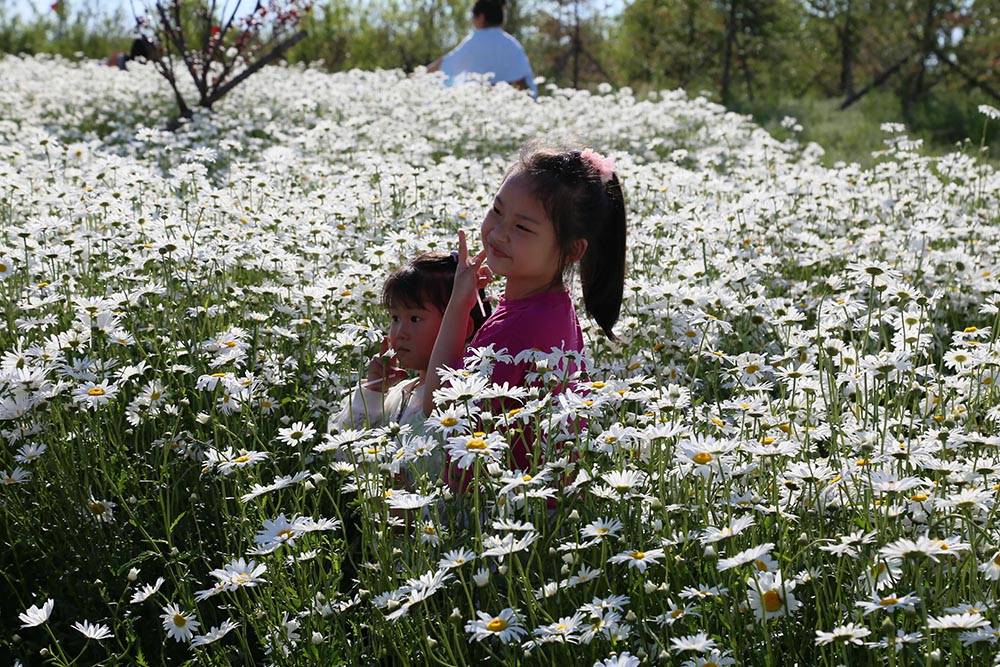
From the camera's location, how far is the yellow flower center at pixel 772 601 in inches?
99.7

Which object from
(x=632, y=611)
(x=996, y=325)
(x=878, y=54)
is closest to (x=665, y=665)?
(x=632, y=611)

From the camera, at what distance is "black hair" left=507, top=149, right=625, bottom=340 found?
3.74 metres

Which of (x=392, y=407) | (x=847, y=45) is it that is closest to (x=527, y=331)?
(x=392, y=407)

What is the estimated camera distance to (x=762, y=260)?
516 cm

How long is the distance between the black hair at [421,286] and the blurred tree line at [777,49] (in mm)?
9092

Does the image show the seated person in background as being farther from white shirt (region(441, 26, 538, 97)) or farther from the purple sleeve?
the purple sleeve

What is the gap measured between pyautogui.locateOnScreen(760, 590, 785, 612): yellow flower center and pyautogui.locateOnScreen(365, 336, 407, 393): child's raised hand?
187 cm

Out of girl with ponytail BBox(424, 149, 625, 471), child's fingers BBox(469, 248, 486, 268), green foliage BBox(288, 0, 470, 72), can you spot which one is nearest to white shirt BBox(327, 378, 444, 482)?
girl with ponytail BBox(424, 149, 625, 471)

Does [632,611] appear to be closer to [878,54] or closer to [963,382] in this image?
[963,382]

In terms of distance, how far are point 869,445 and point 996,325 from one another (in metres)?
1.11

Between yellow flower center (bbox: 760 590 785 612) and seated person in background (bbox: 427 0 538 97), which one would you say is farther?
seated person in background (bbox: 427 0 538 97)

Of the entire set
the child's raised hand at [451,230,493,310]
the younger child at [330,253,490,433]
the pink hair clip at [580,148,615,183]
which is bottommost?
the younger child at [330,253,490,433]

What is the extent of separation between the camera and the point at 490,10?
12992 mm

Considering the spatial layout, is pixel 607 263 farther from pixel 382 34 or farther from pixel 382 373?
pixel 382 34
